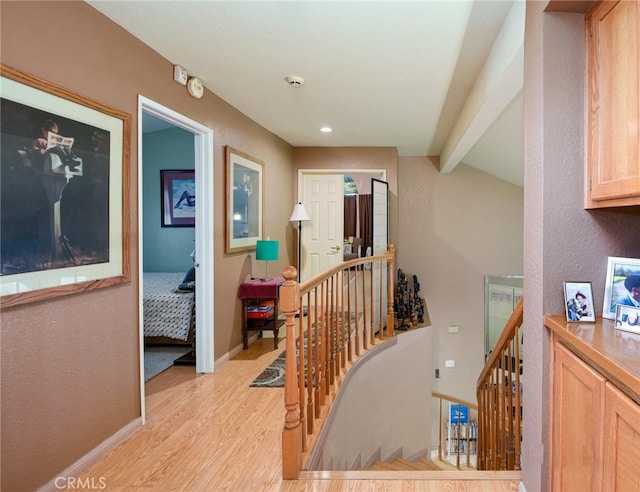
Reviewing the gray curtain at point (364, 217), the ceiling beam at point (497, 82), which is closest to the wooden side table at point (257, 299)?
the ceiling beam at point (497, 82)

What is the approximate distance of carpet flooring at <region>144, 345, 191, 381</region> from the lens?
3.40 meters

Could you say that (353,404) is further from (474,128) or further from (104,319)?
(474,128)

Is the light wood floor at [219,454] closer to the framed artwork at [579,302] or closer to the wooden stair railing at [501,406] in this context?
the wooden stair railing at [501,406]

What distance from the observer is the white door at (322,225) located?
5832mm

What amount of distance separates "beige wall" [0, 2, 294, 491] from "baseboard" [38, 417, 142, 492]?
3cm

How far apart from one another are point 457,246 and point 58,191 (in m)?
5.63

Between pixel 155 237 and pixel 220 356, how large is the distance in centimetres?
296

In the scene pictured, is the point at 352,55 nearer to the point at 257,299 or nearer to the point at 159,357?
the point at 257,299

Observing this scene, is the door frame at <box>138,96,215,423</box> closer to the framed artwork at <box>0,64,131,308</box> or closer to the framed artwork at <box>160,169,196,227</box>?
the framed artwork at <box>0,64,131,308</box>

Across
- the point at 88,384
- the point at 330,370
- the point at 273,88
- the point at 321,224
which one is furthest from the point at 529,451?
the point at 321,224

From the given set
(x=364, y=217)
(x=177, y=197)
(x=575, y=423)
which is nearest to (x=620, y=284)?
(x=575, y=423)

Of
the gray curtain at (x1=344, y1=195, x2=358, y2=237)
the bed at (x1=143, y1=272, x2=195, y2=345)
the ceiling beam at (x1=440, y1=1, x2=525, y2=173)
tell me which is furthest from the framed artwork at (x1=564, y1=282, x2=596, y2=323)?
the gray curtain at (x1=344, y1=195, x2=358, y2=237)

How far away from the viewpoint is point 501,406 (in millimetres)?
2387

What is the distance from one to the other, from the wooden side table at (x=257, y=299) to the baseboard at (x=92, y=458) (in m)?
1.61
